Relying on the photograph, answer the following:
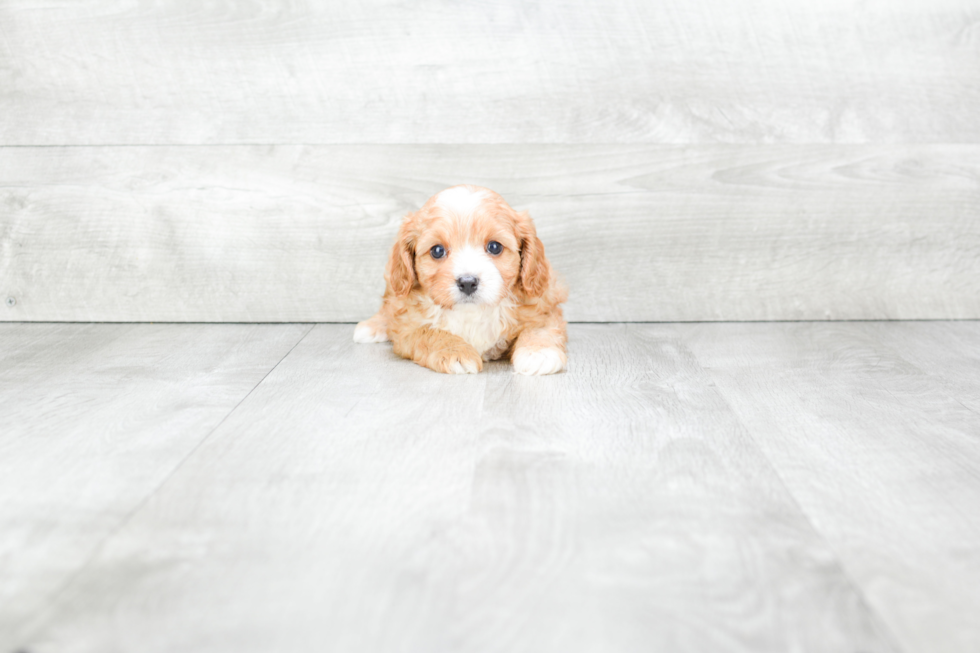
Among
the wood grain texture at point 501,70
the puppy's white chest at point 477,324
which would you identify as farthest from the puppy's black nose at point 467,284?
the wood grain texture at point 501,70

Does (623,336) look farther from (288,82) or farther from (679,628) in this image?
(679,628)

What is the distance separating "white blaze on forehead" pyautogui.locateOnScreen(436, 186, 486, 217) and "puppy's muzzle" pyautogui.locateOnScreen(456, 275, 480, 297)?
15 cm

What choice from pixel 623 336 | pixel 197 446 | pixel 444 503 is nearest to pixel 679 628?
pixel 444 503

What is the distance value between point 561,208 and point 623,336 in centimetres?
44

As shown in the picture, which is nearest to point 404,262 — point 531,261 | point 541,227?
point 531,261

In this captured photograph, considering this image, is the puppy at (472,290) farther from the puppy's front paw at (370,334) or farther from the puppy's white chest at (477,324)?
the puppy's front paw at (370,334)

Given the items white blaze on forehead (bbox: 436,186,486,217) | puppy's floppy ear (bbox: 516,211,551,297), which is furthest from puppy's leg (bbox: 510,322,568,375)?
white blaze on forehead (bbox: 436,186,486,217)

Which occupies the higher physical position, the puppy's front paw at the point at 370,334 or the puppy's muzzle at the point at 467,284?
the puppy's muzzle at the point at 467,284

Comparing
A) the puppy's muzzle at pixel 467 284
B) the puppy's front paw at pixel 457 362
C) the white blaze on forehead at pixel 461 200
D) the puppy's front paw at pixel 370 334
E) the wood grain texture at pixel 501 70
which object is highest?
the wood grain texture at pixel 501 70

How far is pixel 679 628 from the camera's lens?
2.87ft

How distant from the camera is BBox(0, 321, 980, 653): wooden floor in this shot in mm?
889

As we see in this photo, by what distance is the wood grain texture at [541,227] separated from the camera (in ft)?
7.86

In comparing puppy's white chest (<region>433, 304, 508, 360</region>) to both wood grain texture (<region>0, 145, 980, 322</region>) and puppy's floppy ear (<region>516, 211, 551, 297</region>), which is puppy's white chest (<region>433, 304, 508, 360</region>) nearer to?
puppy's floppy ear (<region>516, 211, 551, 297</region>)

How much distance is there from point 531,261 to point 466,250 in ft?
0.60
